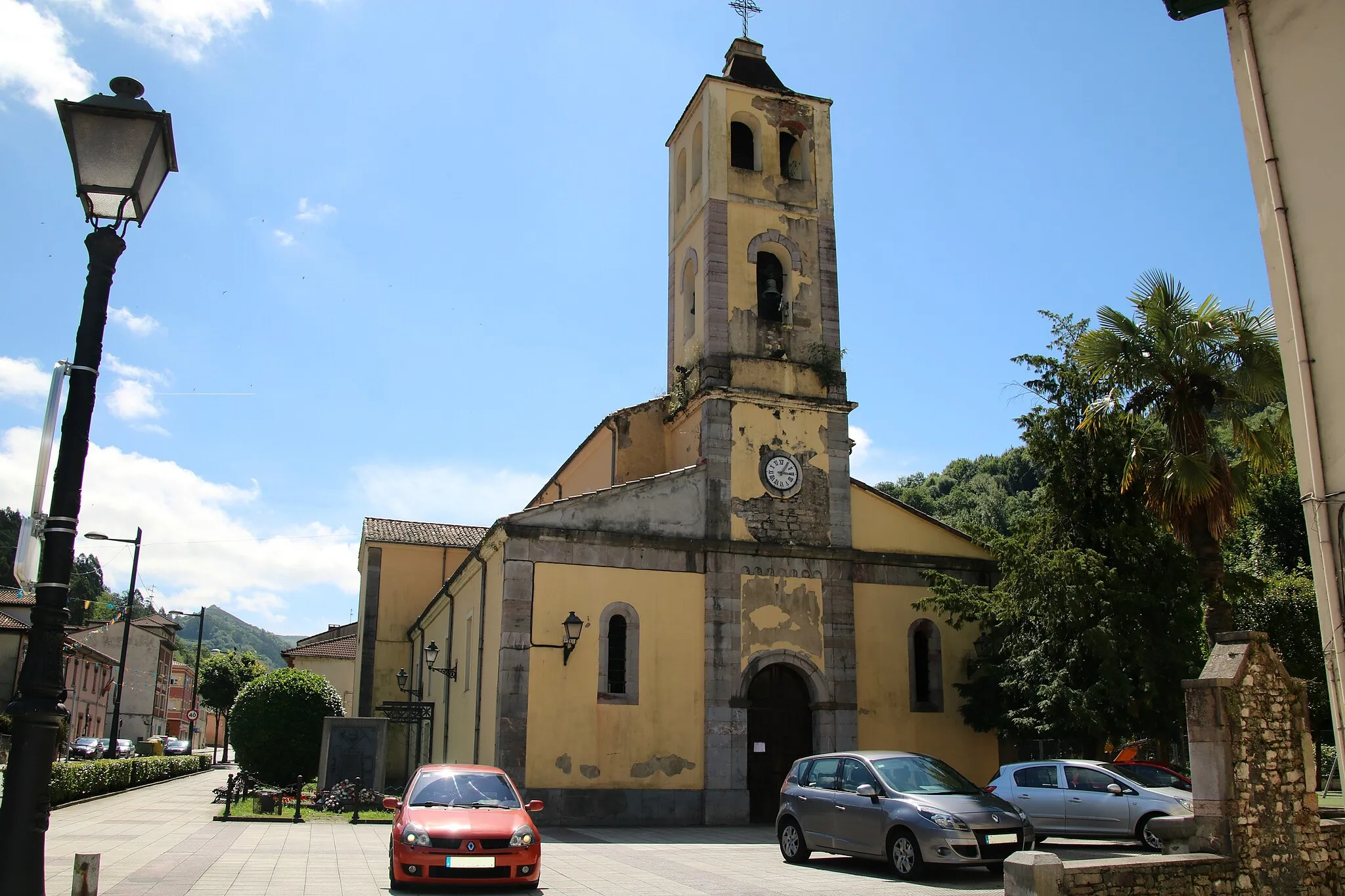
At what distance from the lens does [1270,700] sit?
11.4 metres

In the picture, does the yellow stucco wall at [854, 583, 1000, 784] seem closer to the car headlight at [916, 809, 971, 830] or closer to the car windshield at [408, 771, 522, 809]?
the car headlight at [916, 809, 971, 830]

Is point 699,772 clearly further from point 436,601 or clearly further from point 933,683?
point 436,601

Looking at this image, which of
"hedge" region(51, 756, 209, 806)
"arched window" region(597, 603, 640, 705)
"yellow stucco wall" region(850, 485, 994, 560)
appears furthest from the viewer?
"yellow stucco wall" region(850, 485, 994, 560)

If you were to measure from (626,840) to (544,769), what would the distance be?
3.05 meters

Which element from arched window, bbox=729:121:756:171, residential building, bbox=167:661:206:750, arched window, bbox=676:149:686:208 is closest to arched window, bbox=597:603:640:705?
arched window, bbox=676:149:686:208

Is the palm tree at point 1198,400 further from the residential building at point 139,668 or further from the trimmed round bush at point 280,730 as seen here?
the residential building at point 139,668

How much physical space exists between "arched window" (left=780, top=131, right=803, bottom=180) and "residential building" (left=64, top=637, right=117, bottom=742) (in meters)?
45.6

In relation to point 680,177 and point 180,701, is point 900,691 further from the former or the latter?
point 180,701

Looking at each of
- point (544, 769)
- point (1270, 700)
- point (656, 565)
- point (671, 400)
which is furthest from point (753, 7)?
point (1270, 700)

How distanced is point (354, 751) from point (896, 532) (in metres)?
13.5

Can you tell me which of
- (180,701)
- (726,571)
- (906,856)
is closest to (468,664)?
(726,571)

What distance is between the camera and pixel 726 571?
22.1 m

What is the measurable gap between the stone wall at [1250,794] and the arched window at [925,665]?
1180cm

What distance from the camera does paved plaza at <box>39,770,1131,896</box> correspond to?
11609 mm
